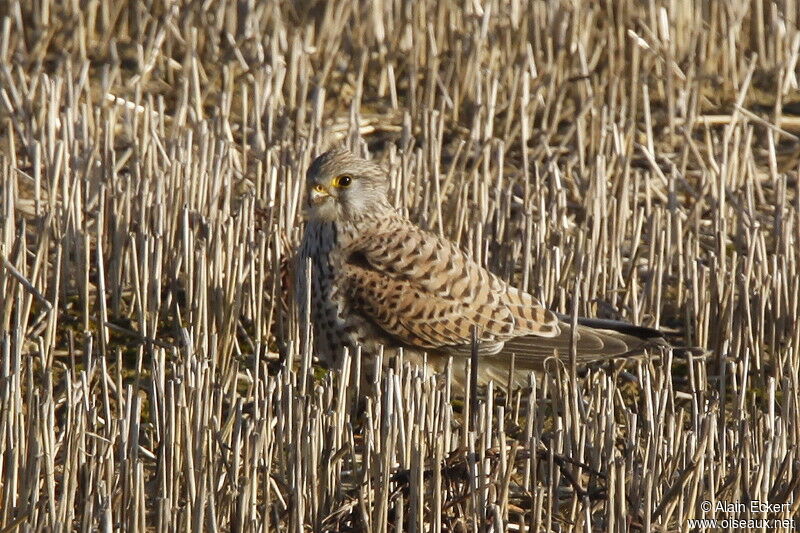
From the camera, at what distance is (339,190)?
19.5ft

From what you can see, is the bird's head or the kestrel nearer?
the kestrel

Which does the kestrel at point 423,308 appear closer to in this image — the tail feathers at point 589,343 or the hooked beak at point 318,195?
the tail feathers at point 589,343

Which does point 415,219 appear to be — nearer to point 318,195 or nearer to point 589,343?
point 318,195

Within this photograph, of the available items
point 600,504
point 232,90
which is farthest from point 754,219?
point 232,90

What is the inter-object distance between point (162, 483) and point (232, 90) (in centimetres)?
453

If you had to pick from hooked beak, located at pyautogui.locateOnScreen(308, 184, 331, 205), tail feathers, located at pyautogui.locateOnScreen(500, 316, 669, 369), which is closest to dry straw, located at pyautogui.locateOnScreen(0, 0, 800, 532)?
tail feathers, located at pyautogui.locateOnScreen(500, 316, 669, 369)

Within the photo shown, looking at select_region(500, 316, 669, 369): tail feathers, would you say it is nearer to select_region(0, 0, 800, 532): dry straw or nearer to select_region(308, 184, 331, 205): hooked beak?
select_region(0, 0, 800, 532): dry straw

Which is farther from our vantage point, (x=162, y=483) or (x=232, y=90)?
(x=232, y=90)

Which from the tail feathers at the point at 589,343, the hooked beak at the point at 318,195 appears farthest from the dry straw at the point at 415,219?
the hooked beak at the point at 318,195

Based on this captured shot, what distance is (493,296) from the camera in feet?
19.0

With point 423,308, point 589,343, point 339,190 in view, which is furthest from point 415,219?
point 589,343

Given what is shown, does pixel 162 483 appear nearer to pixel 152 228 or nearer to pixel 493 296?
pixel 493 296

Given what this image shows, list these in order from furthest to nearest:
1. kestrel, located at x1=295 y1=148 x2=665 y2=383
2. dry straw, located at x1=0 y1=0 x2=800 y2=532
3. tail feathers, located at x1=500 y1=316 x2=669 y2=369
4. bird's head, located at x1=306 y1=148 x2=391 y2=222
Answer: bird's head, located at x1=306 y1=148 x2=391 y2=222 → kestrel, located at x1=295 y1=148 x2=665 y2=383 → tail feathers, located at x1=500 y1=316 x2=669 y2=369 → dry straw, located at x1=0 y1=0 x2=800 y2=532

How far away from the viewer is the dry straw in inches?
167
